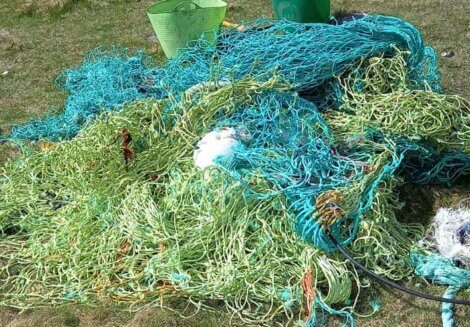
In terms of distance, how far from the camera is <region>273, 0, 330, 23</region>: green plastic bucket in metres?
4.87

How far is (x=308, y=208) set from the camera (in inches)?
127

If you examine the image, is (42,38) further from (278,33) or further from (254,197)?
(254,197)

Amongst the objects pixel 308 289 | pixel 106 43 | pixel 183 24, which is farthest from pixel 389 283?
pixel 106 43

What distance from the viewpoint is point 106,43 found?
7.05m

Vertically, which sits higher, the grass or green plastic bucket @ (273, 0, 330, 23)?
green plastic bucket @ (273, 0, 330, 23)

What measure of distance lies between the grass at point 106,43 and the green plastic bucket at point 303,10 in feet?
3.81

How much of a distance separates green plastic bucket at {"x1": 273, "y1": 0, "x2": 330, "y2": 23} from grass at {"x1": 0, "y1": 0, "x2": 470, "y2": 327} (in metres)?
1.16

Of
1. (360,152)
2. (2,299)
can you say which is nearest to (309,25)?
(360,152)

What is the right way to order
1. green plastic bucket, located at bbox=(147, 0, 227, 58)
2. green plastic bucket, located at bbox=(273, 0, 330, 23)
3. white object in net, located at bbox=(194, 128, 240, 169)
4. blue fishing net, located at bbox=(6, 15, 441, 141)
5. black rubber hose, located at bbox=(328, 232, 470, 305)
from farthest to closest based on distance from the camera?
green plastic bucket, located at bbox=(147, 0, 227, 58)
green plastic bucket, located at bbox=(273, 0, 330, 23)
blue fishing net, located at bbox=(6, 15, 441, 141)
white object in net, located at bbox=(194, 128, 240, 169)
black rubber hose, located at bbox=(328, 232, 470, 305)

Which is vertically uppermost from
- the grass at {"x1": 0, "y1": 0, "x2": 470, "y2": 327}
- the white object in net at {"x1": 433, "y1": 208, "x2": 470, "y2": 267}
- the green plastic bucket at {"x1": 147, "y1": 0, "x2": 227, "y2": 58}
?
the green plastic bucket at {"x1": 147, "y1": 0, "x2": 227, "y2": 58}

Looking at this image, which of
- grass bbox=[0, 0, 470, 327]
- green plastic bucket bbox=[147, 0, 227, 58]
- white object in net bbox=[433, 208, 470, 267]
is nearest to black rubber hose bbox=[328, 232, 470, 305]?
grass bbox=[0, 0, 470, 327]

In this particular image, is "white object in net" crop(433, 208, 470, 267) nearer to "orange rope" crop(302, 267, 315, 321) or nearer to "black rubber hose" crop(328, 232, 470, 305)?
"black rubber hose" crop(328, 232, 470, 305)

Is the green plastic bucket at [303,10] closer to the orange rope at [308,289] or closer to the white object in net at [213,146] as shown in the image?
the white object in net at [213,146]

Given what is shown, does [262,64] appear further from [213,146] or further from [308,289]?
[308,289]
